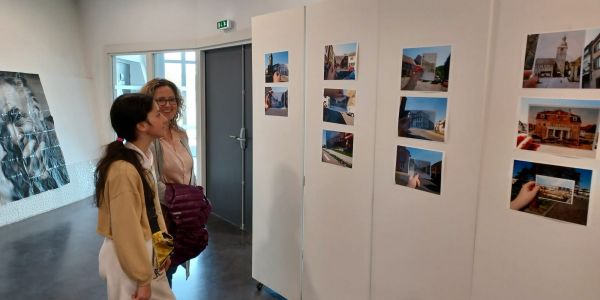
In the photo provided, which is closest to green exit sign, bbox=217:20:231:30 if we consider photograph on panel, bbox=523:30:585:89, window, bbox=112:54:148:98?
window, bbox=112:54:148:98

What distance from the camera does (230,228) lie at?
4.35 m

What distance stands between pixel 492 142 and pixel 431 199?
0.40m

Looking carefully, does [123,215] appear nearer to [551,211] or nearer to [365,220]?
[365,220]

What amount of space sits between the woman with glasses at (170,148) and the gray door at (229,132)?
1960 millimetres

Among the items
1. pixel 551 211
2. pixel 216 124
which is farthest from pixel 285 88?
pixel 216 124

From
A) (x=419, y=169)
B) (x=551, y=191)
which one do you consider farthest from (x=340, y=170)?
(x=551, y=191)

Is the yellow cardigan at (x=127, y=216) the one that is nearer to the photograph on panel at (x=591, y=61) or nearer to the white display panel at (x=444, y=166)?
the white display panel at (x=444, y=166)

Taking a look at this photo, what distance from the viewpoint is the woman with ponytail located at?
56.4 inches

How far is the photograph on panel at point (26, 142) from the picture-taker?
439 centimetres

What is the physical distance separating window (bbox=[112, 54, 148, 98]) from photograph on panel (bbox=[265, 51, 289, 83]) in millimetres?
3452

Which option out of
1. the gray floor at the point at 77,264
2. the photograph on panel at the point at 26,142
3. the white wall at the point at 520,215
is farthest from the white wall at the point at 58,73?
the white wall at the point at 520,215

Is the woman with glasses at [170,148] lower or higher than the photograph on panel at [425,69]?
lower

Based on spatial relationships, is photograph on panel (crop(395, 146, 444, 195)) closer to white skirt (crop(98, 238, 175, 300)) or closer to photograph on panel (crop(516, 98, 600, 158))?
photograph on panel (crop(516, 98, 600, 158))

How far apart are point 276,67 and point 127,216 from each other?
1496 millimetres
